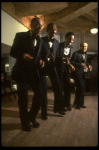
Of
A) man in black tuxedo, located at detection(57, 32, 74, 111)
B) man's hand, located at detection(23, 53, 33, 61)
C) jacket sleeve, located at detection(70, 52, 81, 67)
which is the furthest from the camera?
jacket sleeve, located at detection(70, 52, 81, 67)

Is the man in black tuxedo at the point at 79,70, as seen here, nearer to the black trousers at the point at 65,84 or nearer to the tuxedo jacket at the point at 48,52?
the black trousers at the point at 65,84

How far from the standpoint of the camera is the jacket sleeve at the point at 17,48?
1.68m

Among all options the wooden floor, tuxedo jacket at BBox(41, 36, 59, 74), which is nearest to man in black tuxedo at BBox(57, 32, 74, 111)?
tuxedo jacket at BBox(41, 36, 59, 74)

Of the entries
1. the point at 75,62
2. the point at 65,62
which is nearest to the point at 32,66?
the point at 65,62

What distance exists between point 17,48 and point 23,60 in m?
0.16

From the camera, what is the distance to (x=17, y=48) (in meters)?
1.69

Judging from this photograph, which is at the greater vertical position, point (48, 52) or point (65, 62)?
point (48, 52)

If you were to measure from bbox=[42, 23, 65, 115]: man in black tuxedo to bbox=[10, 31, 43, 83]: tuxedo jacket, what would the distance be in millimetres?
330

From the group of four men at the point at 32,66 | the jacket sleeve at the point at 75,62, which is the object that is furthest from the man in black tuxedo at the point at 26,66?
the jacket sleeve at the point at 75,62

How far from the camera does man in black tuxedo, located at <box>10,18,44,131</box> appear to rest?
1.70 metres

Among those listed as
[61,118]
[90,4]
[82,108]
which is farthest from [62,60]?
[90,4]

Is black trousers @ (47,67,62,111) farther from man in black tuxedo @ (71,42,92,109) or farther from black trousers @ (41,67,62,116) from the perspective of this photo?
man in black tuxedo @ (71,42,92,109)

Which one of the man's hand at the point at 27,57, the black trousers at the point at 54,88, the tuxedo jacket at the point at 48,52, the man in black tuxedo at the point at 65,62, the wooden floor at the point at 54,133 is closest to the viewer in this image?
the wooden floor at the point at 54,133

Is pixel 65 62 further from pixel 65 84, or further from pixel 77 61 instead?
pixel 77 61
